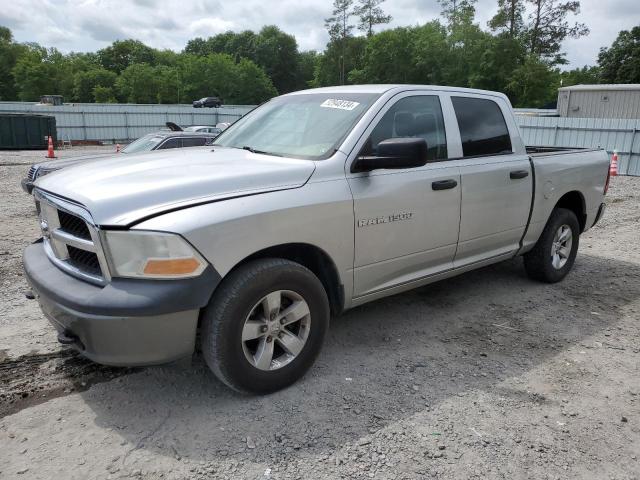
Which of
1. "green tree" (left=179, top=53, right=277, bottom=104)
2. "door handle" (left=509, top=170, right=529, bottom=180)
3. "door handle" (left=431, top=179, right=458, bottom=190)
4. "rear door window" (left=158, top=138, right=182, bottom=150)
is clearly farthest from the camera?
"green tree" (left=179, top=53, right=277, bottom=104)

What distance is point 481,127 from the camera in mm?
4520

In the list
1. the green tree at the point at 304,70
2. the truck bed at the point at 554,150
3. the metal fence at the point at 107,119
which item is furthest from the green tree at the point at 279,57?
the truck bed at the point at 554,150

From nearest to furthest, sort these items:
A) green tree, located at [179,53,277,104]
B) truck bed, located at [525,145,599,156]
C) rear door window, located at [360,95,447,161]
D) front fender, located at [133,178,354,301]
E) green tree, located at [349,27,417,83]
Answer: front fender, located at [133,178,354,301]
rear door window, located at [360,95,447,161]
truck bed, located at [525,145,599,156]
green tree, located at [349,27,417,83]
green tree, located at [179,53,277,104]

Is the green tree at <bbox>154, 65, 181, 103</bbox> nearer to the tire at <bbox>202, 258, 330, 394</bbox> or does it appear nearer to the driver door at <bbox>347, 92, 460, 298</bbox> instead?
the driver door at <bbox>347, 92, 460, 298</bbox>

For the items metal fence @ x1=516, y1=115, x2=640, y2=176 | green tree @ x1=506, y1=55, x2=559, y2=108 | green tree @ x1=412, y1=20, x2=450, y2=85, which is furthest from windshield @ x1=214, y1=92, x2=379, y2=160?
green tree @ x1=412, y1=20, x2=450, y2=85

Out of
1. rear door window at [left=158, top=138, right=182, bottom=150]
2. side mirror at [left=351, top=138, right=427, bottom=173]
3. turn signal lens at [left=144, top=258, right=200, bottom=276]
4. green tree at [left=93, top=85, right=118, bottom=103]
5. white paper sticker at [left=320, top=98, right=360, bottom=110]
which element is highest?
green tree at [left=93, top=85, right=118, bottom=103]

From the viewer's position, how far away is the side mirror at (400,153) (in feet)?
10.7

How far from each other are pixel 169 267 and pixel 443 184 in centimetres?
220

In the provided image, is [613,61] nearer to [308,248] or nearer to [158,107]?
[158,107]

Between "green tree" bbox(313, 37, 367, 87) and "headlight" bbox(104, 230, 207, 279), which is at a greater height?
"green tree" bbox(313, 37, 367, 87)

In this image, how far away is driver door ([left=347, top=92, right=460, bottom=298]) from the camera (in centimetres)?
351

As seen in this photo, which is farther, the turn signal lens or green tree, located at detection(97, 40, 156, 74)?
green tree, located at detection(97, 40, 156, 74)

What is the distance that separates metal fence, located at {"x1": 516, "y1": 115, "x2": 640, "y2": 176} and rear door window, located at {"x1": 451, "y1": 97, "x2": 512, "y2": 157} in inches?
461

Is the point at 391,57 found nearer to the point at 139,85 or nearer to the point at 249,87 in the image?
the point at 249,87
